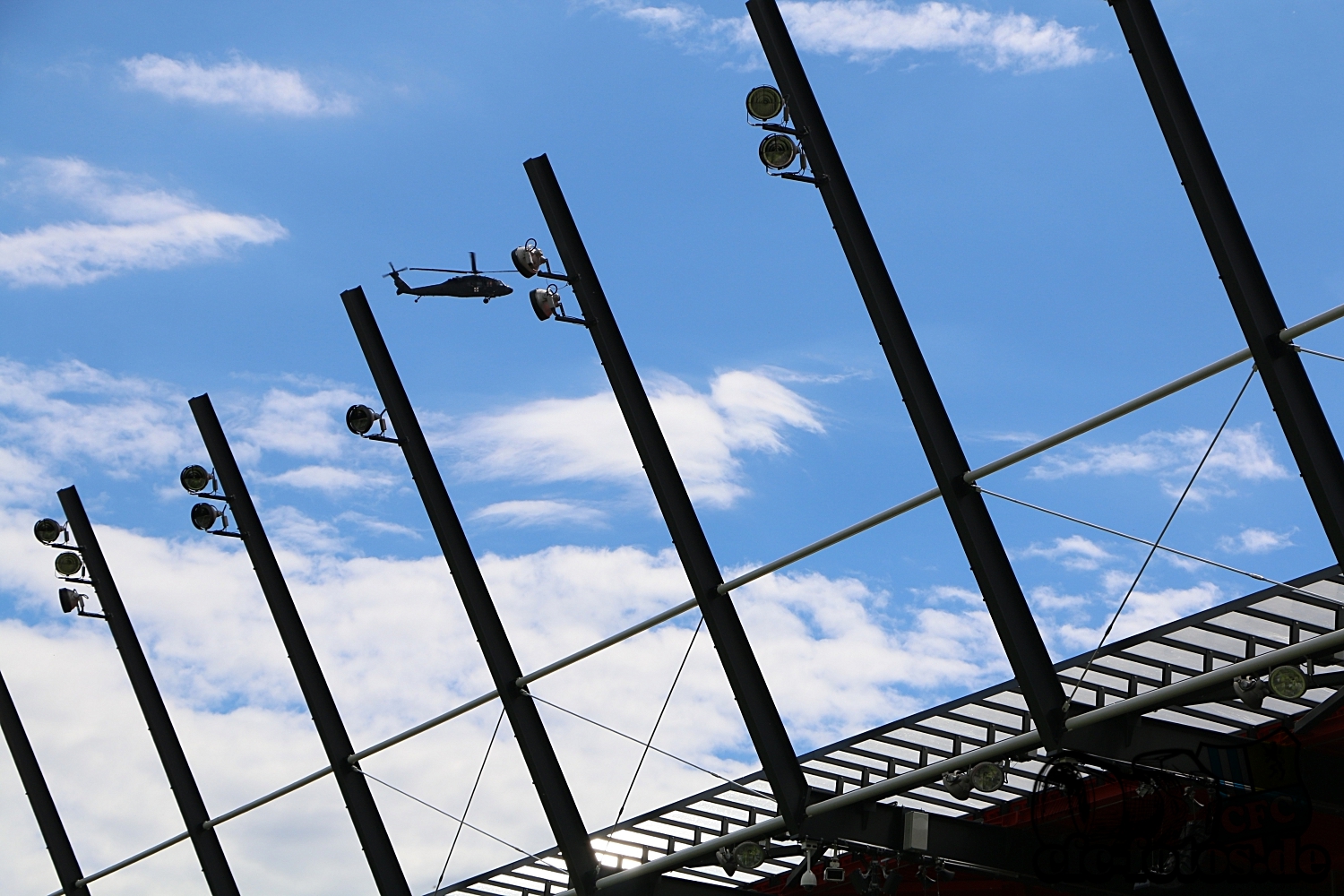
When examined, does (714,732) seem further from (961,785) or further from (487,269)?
(487,269)

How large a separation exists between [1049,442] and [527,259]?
586 centimetres

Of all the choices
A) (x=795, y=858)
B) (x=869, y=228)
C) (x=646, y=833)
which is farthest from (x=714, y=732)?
(x=869, y=228)

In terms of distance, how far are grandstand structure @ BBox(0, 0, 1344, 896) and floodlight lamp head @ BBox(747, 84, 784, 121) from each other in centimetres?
7

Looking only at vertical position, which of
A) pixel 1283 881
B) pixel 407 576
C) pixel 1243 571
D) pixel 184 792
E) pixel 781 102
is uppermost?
pixel 781 102

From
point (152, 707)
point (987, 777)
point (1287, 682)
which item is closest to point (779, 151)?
point (987, 777)

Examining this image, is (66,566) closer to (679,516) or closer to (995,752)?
(679,516)

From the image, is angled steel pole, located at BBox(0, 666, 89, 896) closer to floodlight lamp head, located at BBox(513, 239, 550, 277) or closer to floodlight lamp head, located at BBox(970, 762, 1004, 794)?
floodlight lamp head, located at BBox(513, 239, 550, 277)

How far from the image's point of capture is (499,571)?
1723 centimetres

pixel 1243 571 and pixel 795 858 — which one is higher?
pixel 1243 571

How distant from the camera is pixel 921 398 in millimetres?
12906

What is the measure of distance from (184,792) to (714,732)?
983 centimetres

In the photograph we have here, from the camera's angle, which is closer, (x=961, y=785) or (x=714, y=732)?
(x=961, y=785)

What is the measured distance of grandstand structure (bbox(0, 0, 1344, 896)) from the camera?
1106 cm

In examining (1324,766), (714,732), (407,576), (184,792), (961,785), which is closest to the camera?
(961,785)
